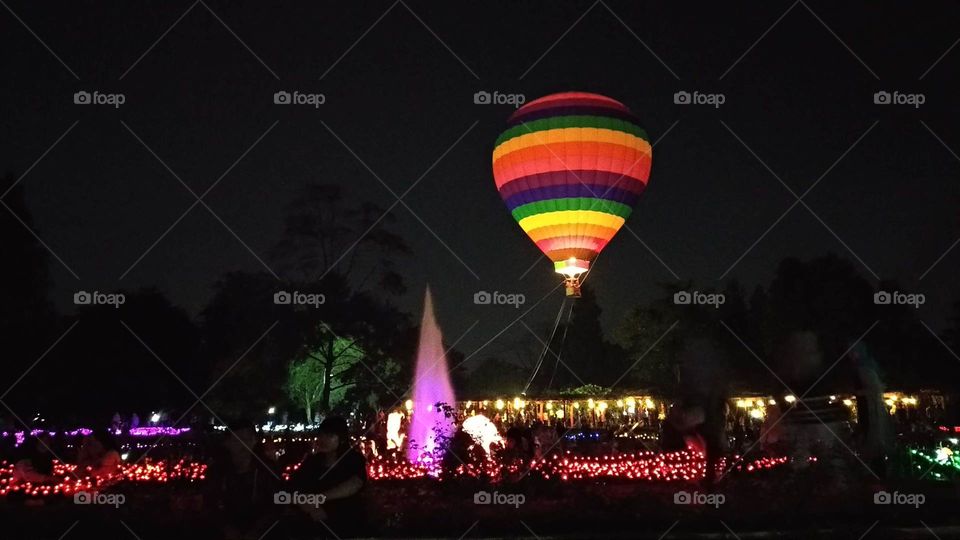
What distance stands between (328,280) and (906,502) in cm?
2935

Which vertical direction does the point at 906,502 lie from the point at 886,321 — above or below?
below

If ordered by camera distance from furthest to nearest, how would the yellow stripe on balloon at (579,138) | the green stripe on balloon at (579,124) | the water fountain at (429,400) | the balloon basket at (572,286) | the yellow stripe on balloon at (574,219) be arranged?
the balloon basket at (572,286) < the yellow stripe on balloon at (574,219) < the green stripe on balloon at (579,124) < the yellow stripe on balloon at (579,138) < the water fountain at (429,400)

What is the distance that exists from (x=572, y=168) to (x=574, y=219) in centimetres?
231

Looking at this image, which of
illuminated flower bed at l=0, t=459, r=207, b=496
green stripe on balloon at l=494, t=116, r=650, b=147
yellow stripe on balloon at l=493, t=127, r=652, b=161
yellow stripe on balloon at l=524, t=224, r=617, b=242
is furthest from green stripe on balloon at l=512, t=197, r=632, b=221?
illuminated flower bed at l=0, t=459, r=207, b=496

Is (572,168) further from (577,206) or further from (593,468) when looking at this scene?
(593,468)

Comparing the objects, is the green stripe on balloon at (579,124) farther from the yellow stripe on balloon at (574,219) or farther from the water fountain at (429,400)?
the water fountain at (429,400)

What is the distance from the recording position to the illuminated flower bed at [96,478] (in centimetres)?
1502

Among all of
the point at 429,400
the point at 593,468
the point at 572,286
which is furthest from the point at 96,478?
the point at 572,286

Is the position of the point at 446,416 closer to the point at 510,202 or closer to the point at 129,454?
the point at 129,454

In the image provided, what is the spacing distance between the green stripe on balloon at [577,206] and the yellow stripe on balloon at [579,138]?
219 centimetres

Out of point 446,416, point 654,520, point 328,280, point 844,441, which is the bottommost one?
point 654,520

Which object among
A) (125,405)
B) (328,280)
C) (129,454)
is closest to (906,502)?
(129,454)

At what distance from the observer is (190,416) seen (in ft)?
187

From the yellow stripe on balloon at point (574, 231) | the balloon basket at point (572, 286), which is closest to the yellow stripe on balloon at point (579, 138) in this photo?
the yellow stripe on balloon at point (574, 231)
